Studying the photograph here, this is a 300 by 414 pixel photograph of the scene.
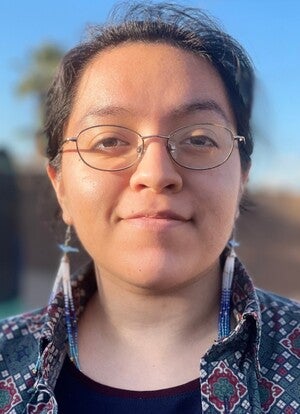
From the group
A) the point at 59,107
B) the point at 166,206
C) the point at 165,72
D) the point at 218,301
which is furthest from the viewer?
the point at 59,107

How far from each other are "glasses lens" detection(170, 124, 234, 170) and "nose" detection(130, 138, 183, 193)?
30mm

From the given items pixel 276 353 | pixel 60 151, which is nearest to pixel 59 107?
pixel 60 151

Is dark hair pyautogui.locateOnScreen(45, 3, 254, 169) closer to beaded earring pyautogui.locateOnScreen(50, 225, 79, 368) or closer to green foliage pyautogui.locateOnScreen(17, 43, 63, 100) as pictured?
beaded earring pyautogui.locateOnScreen(50, 225, 79, 368)

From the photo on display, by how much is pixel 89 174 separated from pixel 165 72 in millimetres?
299

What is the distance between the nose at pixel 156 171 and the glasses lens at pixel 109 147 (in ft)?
0.14

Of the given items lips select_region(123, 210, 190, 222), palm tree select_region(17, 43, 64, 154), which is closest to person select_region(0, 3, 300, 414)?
lips select_region(123, 210, 190, 222)

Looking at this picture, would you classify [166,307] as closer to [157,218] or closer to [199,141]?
[157,218]

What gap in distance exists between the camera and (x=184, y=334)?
156 centimetres

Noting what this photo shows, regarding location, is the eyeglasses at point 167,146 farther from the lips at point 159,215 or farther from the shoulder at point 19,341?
the shoulder at point 19,341

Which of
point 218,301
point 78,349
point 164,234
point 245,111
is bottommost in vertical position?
point 78,349

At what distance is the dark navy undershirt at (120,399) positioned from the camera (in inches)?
55.4

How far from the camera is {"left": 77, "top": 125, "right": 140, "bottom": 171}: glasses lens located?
144 centimetres

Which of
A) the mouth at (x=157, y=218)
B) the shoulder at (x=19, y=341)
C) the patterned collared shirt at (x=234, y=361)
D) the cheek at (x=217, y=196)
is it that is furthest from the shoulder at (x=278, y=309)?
the shoulder at (x=19, y=341)

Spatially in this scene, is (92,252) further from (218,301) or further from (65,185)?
(218,301)
